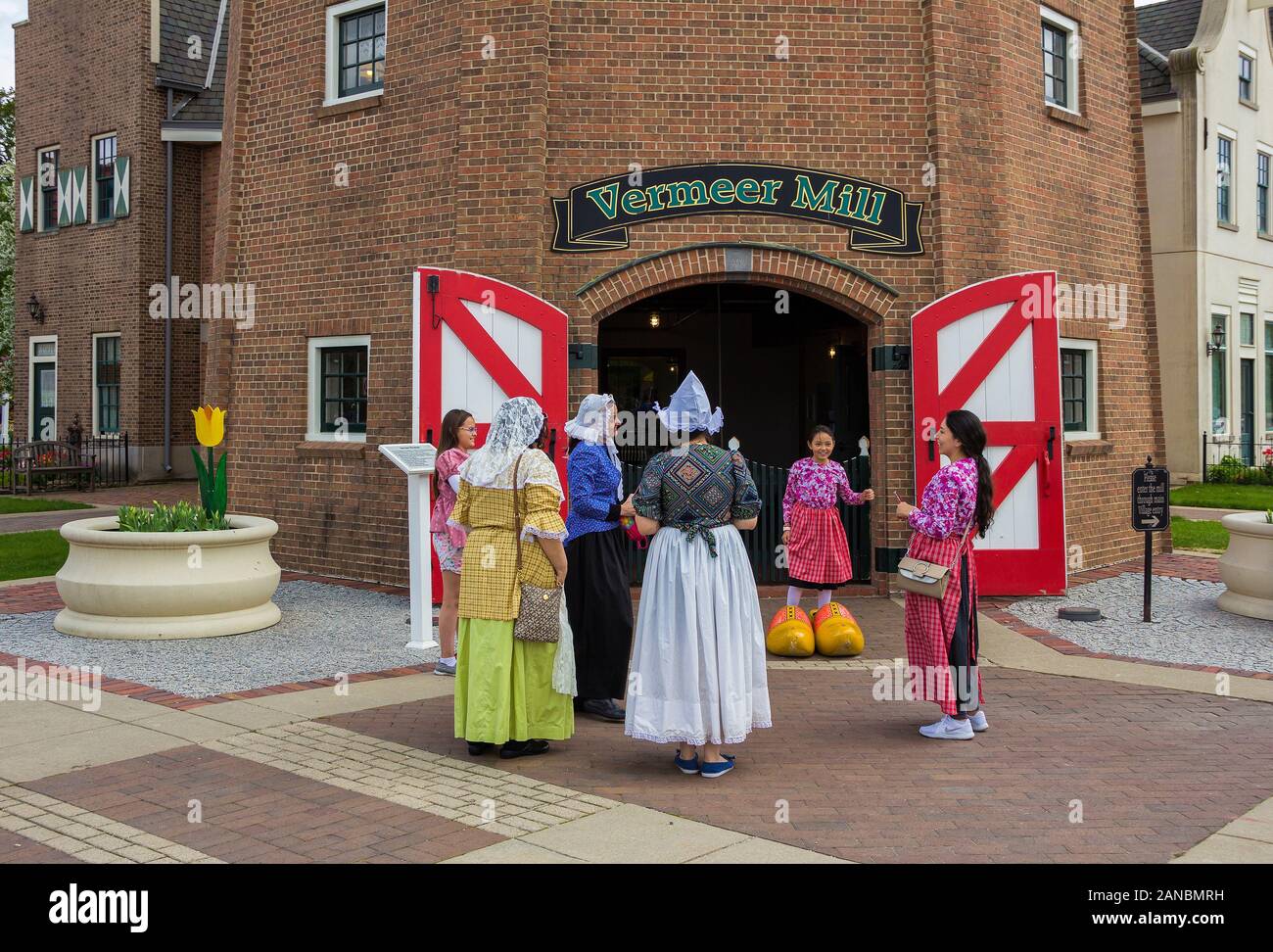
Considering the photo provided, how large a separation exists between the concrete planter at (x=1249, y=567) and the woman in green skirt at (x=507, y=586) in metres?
6.80

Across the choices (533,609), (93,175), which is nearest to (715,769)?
(533,609)

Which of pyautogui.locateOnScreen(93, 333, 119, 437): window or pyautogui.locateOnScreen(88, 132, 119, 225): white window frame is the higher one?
pyautogui.locateOnScreen(88, 132, 119, 225): white window frame

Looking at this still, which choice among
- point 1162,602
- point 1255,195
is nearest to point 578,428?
point 1162,602

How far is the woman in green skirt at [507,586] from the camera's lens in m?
6.02

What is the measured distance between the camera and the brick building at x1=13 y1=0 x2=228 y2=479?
24.1 meters

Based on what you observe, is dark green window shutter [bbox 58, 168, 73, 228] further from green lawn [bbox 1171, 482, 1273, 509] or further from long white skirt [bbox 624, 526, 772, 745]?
long white skirt [bbox 624, 526, 772, 745]

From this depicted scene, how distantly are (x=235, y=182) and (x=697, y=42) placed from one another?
5332 millimetres

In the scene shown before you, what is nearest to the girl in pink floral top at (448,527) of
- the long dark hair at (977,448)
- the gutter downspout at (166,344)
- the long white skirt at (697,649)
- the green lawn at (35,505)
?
the long white skirt at (697,649)

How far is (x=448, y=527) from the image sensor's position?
7.71m

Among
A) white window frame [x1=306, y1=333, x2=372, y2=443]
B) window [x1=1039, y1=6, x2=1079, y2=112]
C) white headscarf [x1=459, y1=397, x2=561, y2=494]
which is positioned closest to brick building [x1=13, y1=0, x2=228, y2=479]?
white window frame [x1=306, y1=333, x2=372, y2=443]

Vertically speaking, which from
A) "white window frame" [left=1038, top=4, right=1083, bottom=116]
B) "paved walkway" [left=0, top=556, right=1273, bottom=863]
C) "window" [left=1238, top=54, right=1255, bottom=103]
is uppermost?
"window" [left=1238, top=54, right=1255, bottom=103]

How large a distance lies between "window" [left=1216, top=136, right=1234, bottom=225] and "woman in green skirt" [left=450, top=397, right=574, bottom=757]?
22.2 m

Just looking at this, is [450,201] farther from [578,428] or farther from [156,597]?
[578,428]

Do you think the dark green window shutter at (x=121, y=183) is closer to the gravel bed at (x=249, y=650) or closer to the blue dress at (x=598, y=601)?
the gravel bed at (x=249, y=650)
